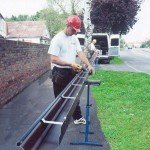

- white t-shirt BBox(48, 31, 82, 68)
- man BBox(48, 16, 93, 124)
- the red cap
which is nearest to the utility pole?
man BBox(48, 16, 93, 124)

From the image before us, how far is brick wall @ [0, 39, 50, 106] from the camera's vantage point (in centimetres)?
Answer: 1109

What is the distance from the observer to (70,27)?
7047mm

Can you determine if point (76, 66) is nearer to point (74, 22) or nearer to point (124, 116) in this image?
point (74, 22)

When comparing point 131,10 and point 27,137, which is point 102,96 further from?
point 131,10

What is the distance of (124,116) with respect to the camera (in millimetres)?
9242

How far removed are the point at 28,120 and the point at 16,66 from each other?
4.62m

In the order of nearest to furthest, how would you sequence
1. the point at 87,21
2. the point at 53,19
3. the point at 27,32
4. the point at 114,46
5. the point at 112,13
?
the point at 87,21 < the point at 114,46 < the point at 112,13 < the point at 27,32 < the point at 53,19

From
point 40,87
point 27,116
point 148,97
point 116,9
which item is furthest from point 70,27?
point 116,9

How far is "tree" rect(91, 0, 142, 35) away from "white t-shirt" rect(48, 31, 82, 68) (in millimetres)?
33701

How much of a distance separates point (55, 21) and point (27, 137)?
9283 cm

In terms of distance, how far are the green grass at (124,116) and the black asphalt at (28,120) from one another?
0.22 m

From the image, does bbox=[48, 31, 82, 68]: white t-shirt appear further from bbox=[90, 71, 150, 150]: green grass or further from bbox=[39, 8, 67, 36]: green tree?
bbox=[39, 8, 67, 36]: green tree

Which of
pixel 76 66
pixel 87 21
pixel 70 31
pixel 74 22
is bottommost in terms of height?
pixel 76 66

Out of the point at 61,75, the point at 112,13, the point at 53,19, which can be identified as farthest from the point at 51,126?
the point at 53,19
